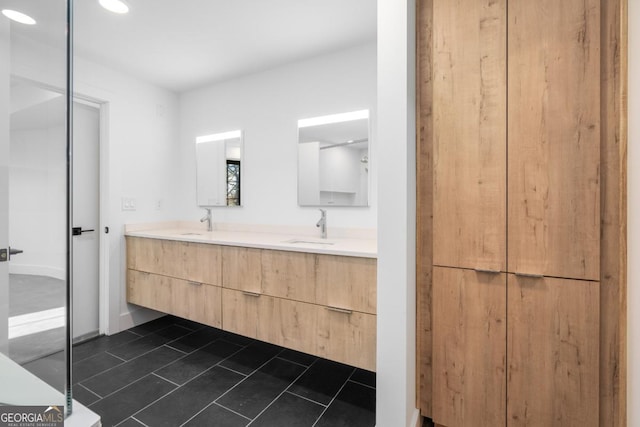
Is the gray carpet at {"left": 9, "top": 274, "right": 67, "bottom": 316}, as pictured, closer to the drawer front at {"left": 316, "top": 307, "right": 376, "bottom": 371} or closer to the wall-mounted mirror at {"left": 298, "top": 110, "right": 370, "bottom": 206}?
the drawer front at {"left": 316, "top": 307, "right": 376, "bottom": 371}

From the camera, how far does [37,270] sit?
1.30 meters

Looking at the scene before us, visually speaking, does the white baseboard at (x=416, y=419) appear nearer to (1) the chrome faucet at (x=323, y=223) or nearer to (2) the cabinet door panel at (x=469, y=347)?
(2) the cabinet door panel at (x=469, y=347)

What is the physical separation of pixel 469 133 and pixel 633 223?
2.46 feet

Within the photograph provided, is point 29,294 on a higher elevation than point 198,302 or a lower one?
higher

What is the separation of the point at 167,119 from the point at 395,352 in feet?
11.2

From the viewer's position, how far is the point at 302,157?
9.13ft

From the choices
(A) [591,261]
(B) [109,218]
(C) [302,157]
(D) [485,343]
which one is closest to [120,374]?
(B) [109,218]

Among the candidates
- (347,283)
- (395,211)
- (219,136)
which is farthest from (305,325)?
(219,136)

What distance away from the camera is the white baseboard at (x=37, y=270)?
95cm

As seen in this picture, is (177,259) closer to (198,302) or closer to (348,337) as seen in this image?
(198,302)

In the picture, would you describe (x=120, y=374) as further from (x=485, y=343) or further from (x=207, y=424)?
(x=485, y=343)

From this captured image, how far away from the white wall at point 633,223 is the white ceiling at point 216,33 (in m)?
1.40

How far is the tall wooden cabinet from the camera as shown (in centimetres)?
126

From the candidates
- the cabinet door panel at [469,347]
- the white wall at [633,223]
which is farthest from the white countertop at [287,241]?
the white wall at [633,223]
